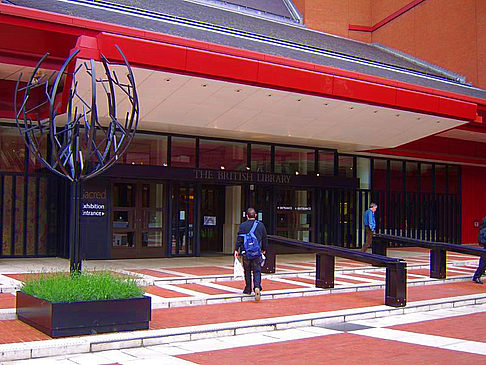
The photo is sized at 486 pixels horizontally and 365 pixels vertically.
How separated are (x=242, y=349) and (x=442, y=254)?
9542 millimetres

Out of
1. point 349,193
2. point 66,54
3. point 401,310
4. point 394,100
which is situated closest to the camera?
point 401,310

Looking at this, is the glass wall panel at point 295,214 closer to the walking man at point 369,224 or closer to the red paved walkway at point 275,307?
the walking man at point 369,224

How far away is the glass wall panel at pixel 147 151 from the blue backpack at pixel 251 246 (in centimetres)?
750

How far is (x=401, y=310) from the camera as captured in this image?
11.5 metres

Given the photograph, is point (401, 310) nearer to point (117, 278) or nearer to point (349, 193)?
point (117, 278)

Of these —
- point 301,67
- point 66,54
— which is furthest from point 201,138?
point 66,54

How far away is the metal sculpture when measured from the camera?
8.77m

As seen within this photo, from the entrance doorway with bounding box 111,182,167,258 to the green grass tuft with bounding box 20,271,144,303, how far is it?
31.2 feet

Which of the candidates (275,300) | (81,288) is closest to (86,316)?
(81,288)

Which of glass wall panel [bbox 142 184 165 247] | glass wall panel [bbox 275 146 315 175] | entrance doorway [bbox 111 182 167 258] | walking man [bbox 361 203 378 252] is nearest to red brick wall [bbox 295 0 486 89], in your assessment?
glass wall panel [bbox 275 146 315 175]

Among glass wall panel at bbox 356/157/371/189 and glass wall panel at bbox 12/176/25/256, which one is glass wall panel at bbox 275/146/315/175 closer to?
glass wall panel at bbox 356/157/371/189

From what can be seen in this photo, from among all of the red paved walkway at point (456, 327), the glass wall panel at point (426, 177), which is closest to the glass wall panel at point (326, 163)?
the glass wall panel at point (426, 177)

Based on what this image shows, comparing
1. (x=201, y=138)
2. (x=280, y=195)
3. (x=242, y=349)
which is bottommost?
(x=242, y=349)

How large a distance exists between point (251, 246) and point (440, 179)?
63.4 feet
